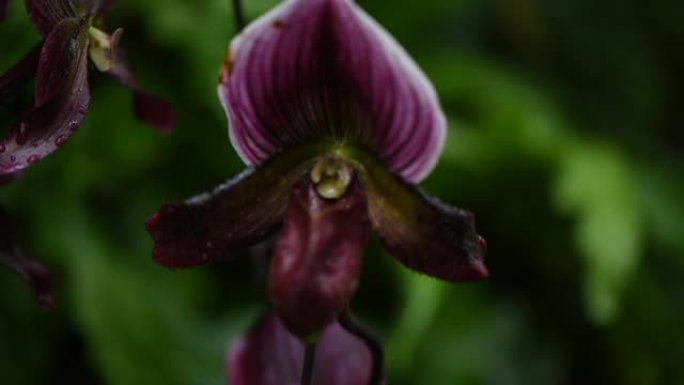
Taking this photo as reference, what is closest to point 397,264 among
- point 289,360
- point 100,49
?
point 289,360

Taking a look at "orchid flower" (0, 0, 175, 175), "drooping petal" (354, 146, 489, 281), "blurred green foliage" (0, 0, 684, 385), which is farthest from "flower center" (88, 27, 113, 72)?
"blurred green foliage" (0, 0, 684, 385)

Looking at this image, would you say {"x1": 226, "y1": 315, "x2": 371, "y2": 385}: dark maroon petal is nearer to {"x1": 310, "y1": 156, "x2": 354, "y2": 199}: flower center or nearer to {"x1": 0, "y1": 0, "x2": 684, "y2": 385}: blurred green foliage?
{"x1": 310, "y1": 156, "x2": 354, "y2": 199}: flower center

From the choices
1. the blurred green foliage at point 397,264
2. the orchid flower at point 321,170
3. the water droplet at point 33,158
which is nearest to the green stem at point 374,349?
the orchid flower at point 321,170

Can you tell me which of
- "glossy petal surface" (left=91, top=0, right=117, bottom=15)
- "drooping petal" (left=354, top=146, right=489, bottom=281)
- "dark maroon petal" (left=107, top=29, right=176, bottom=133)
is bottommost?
"drooping petal" (left=354, top=146, right=489, bottom=281)

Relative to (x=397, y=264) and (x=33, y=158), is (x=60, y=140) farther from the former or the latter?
(x=397, y=264)

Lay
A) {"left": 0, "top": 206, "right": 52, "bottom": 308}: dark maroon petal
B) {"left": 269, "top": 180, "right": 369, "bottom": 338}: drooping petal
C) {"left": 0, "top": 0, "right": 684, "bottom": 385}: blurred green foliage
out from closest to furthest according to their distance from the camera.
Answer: {"left": 269, "top": 180, "right": 369, "bottom": 338}: drooping petal → {"left": 0, "top": 206, "right": 52, "bottom": 308}: dark maroon petal → {"left": 0, "top": 0, "right": 684, "bottom": 385}: blurred green foliage

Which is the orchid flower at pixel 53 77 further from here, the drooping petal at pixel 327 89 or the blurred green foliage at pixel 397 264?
the blurred green foliage at pixel 397 264

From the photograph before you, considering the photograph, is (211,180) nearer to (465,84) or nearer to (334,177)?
(465,84)

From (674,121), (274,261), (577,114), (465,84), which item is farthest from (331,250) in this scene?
(674,121)
